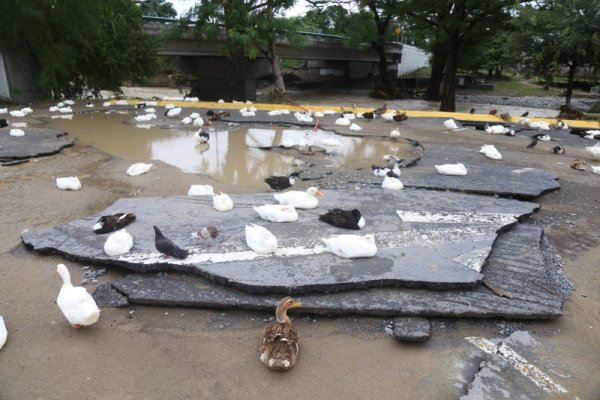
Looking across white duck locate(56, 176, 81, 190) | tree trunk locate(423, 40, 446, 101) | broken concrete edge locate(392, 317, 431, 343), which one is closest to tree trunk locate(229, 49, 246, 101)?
tree trunk locate(423, 40, 446, 101)

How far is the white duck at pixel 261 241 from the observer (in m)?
4.04

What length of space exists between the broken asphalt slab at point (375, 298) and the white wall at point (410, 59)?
4114cm

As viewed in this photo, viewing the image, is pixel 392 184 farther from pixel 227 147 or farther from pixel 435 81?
pixel 435 81

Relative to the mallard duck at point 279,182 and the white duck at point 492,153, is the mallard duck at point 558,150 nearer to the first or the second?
the white duck at point 492,153

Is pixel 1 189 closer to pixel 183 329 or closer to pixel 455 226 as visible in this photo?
pixel 183 329

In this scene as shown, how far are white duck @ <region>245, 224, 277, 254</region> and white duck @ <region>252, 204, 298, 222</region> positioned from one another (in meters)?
0.60

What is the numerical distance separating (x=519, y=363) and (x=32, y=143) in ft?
32.1

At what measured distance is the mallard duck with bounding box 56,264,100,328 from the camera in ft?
10.7

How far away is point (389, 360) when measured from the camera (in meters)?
3.12

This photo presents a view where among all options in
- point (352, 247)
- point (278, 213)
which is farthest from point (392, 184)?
point (352, 247)

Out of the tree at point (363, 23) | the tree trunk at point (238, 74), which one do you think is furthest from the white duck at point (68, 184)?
the tree at point (363, 23)

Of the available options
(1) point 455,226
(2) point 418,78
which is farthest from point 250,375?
(2) point 418,78

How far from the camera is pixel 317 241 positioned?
4.33m

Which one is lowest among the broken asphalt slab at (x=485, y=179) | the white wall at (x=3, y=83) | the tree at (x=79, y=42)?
the broken asphalt slab at (x=485, y=179)
